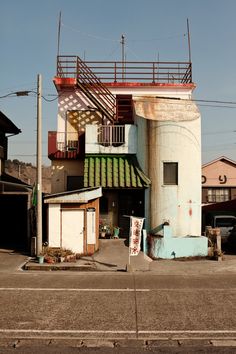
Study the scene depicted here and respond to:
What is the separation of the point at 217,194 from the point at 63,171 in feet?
73.4

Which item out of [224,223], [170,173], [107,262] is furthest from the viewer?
[224,223]

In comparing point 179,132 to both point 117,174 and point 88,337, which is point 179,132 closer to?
point 117,174

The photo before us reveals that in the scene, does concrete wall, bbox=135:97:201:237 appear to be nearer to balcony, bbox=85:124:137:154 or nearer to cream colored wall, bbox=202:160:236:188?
balcony, bbox=85:124:137:154

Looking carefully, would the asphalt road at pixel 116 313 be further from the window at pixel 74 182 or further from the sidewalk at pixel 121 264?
the window at pixel 74 182

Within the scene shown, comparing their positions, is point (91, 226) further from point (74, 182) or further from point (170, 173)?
point (74, 182)

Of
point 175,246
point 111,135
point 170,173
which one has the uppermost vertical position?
point 111,135

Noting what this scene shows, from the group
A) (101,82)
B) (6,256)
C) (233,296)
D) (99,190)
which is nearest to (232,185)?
(101,82)

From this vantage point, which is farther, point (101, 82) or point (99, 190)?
point (101, 82)

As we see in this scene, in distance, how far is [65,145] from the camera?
26.6 m

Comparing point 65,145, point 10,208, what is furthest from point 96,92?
point 10,208

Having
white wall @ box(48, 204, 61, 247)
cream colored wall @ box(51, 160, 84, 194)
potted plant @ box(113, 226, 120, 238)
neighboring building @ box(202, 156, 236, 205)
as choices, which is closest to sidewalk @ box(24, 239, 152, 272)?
potted plant @ box(113, 226, 120, 238)

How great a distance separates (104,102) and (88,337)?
771 inches

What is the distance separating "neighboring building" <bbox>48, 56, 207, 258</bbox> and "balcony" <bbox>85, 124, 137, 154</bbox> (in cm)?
5

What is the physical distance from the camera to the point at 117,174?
23219 mm
